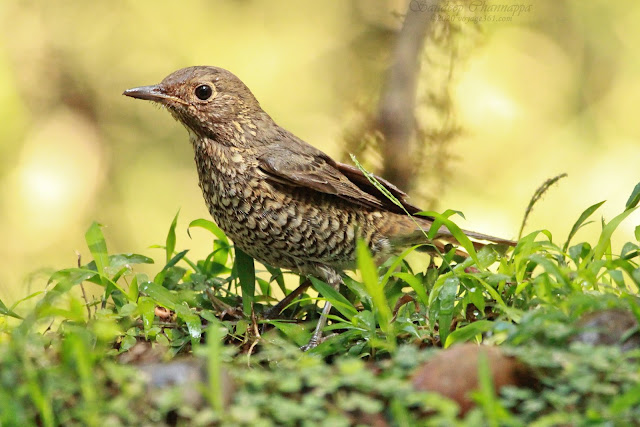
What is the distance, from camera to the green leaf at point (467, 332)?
9.07 feet

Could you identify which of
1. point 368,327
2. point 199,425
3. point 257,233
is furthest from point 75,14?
point 199,425

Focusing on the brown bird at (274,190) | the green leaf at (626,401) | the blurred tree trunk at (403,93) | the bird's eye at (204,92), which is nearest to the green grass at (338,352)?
the green leaf at (626,401)

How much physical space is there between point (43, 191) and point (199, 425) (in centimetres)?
459

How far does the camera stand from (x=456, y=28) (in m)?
4.89

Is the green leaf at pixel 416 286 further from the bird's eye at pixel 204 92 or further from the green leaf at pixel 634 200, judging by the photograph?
the bird's eye at pixel 204 92

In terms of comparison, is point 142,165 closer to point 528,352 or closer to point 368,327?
point 368,327

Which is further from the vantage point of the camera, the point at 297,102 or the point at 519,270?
the point at 297,102

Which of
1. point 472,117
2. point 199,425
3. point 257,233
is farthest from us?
point 472,117

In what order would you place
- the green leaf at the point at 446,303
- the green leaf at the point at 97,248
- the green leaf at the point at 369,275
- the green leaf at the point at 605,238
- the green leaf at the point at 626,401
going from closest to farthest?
1. the green leaf at the point at 626,401
2. the green leaf at the point at 369,275
3. the green leaf at the point at 446,303
4. the green leaf at the point at 605,238
5. the green leaf at the point at 97,248

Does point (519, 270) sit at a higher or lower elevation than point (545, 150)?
lower

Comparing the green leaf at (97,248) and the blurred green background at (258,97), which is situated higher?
the blurred green background at (258,97)

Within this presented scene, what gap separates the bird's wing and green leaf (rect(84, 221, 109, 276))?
816 millimetres

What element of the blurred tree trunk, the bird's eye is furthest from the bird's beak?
the blurred tree trunk

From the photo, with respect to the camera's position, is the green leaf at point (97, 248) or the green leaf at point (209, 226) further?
the green leaf at point (209, 226)
